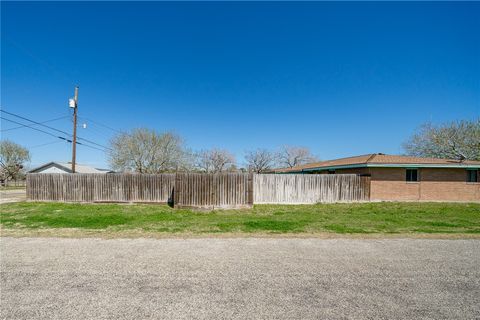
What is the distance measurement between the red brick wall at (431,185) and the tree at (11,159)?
177 feet

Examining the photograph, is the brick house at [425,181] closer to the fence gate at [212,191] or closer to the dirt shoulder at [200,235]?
the dirt shoulder at [200,235]

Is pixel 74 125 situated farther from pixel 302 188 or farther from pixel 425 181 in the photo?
pixel 425 181

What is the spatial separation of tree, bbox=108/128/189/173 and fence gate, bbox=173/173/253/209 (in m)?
19.1

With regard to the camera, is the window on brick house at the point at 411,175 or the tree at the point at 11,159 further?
the tree at the point at 11,159

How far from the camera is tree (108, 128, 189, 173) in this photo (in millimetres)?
27469

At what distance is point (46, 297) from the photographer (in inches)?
115

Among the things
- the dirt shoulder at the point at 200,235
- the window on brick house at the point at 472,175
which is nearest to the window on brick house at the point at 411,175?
the window on brick house at the point at 472,175

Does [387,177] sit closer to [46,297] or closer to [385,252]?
[385,252]

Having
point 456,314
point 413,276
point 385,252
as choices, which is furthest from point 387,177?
point 456,314

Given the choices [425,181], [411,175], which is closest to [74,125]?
[411,175]

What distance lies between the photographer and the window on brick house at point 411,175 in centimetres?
1491

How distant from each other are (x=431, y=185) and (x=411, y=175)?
1640 mm

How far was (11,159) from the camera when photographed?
121 ft

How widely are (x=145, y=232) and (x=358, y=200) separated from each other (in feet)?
43.0
